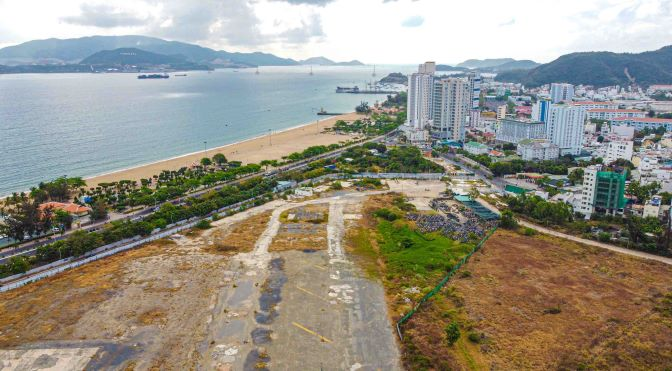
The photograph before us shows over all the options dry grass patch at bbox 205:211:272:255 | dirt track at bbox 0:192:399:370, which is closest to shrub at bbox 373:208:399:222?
dirt track at bbox 0:192:399:370

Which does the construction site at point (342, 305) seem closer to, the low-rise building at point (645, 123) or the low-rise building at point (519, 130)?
the low-rise building at point (519, 130)

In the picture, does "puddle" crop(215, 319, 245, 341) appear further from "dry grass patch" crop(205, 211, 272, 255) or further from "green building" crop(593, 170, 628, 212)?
"green building" crop(593, 170, 628, 212)

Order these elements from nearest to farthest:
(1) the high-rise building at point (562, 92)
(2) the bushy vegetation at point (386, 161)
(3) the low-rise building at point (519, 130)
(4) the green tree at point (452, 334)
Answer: (4) the green tree at point (452, 334)
(2) the bushy vegetation at point (386, 161)
(3) the low-rise building at point (519, 130)
(1) the high-rise building at point (562, 92)

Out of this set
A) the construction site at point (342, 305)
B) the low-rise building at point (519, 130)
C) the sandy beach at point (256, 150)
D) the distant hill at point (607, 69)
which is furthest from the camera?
the distant hill at point (607, 69)

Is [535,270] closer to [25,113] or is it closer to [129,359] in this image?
[129,359]

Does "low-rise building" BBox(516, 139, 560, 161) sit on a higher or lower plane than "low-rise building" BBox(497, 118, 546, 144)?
lower

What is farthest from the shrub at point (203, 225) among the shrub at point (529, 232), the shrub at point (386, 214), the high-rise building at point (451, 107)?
the high-rise building at point (451, 107)
